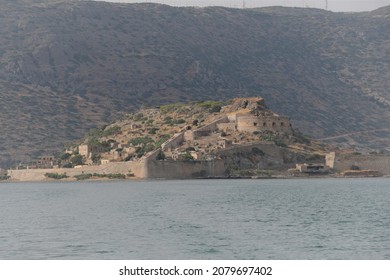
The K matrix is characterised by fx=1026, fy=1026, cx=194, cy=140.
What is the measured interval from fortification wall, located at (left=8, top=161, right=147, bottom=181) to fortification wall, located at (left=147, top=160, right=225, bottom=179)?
125cm

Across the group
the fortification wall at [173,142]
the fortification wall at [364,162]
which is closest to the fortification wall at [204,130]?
the fortification wall at [173,142]

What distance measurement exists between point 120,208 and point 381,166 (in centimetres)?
6961

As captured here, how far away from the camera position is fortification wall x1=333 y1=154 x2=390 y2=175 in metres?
125

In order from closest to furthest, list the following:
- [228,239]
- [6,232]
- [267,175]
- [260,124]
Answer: [228,239]
[6,232]
[267,175]
[260,124]

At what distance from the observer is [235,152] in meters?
122

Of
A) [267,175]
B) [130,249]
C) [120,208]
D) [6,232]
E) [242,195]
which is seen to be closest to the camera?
[130,249]

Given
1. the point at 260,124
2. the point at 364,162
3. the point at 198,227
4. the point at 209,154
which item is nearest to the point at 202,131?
the point at 260,124

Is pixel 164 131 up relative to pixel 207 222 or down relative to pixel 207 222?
up

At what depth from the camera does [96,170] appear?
12238 cm

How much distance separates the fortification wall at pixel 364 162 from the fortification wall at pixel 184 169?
14.8m

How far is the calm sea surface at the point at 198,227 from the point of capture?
133 ft

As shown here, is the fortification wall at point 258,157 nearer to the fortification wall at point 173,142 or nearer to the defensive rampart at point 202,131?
the fortification wall at point 173,142

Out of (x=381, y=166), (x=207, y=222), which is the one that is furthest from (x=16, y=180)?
(x=207, y=222)
